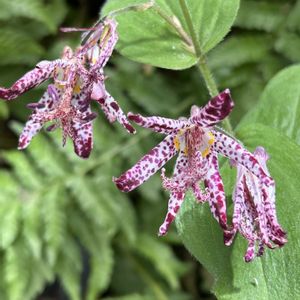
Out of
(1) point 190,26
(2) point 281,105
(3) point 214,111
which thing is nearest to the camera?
(3) point 214,111

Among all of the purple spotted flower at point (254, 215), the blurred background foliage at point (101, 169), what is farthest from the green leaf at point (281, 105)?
the blurred background foliage at point (101, 169)

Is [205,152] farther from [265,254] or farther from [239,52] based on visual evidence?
[239,52]

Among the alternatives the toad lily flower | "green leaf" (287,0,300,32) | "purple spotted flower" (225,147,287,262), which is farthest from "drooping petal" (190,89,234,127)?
"green leaf" (287,0,300,32)

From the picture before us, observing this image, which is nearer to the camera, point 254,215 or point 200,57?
point 254,215

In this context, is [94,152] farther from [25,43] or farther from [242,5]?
[242,5]

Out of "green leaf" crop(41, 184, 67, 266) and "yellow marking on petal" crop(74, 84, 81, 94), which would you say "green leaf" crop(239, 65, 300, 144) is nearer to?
"yellow marking on petal" crop(74, 84, 81, 94)

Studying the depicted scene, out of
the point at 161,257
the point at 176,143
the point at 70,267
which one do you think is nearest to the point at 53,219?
the point at 70,267
